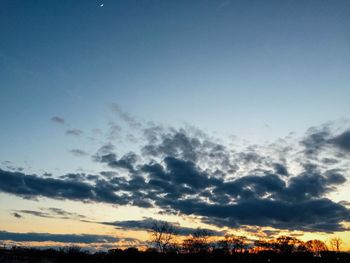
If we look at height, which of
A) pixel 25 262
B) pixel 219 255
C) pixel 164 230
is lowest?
pixel 25 262

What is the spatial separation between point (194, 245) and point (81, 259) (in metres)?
52.5

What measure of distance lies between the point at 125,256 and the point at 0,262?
228 ft

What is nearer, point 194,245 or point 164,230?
point 164,230

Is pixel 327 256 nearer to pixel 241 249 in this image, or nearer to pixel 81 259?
pixel 241 249

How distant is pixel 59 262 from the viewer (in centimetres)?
13438

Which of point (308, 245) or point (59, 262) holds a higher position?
point (308, 245)

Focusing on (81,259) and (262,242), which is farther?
(262,242)

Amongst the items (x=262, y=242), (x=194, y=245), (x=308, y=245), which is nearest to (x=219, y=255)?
(x=194, y=245)

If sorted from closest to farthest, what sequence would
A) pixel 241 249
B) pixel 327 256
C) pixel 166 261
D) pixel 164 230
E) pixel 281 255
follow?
pixel 166 261 → pixel 164 230 → pixel 281 255 → pixel 327 256 → pixel 241 249

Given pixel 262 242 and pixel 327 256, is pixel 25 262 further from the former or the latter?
pixel 327 256

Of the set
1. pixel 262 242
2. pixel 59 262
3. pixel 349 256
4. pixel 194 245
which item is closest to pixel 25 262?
pixel 59 262

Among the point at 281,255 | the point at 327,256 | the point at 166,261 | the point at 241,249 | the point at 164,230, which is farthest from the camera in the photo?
the point at 241,249

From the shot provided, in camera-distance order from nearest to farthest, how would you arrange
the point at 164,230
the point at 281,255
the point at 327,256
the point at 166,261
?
1. the point at 166,261
2. the point at 164,230
3. the point at 281,255
4. the point at 327,256

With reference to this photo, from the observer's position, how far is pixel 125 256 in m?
118
